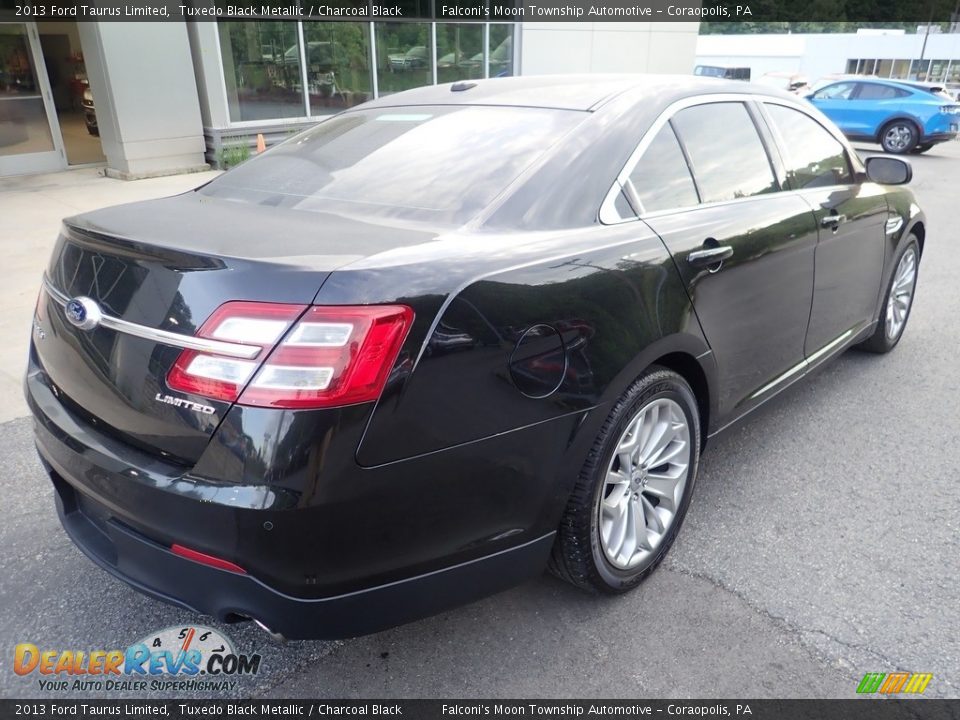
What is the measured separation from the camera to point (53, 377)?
6.92 ft

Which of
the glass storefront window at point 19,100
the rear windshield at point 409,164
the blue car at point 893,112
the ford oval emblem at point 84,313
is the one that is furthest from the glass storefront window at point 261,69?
the blue car at point 893,112

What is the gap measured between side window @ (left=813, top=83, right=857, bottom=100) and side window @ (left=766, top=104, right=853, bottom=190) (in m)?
15.6

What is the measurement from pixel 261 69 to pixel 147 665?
428 inches

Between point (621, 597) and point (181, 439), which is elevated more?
point (181, 439)

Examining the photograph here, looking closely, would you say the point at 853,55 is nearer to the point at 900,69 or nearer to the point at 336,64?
the point at 900,69

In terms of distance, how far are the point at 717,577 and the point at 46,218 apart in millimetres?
8210

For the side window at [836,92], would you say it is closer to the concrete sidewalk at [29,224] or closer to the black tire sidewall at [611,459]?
the concrete sidewalk at [29,224]

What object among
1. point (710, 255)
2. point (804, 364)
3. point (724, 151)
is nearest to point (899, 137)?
point (804, 364)

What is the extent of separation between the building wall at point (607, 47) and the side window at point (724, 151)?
1239cm

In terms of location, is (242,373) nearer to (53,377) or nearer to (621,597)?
(53,377)

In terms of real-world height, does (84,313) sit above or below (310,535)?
above

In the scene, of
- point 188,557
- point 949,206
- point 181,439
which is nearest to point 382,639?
point 188,557

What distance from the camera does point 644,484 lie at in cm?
248

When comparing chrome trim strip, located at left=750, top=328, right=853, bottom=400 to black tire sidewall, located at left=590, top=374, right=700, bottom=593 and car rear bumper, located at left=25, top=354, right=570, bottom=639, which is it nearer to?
black tire sidewall, located at left=590, top=374, right=700, bottom=593
